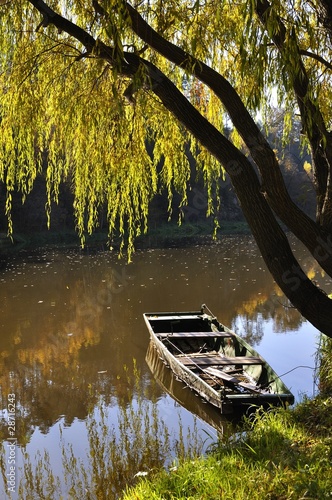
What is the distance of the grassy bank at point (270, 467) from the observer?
8.32 ft

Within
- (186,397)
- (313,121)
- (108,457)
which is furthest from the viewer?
(186,397)

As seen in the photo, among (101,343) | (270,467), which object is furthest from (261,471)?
(101,343)

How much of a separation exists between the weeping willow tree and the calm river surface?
2359 mm

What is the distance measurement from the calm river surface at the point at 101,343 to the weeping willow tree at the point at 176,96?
7.74ft

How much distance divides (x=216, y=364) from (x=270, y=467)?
397 cm

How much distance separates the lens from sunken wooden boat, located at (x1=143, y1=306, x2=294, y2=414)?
566 centimetres

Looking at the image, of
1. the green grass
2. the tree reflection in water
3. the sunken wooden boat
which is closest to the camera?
the green grass

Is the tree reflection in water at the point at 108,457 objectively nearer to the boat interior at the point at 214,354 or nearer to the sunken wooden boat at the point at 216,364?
the sunken wooden boat at the point at 216,364

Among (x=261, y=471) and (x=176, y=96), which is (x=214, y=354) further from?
(x=176, y=96)

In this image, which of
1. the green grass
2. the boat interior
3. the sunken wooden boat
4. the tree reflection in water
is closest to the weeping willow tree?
the green grass

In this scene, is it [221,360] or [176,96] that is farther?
[221,360]

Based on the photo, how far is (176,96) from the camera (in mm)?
2857

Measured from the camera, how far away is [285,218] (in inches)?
112

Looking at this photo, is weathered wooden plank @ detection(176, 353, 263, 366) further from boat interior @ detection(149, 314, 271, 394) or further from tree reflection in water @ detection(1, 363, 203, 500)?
tree reflection in water @ detection(1, 363, 203, 500)
